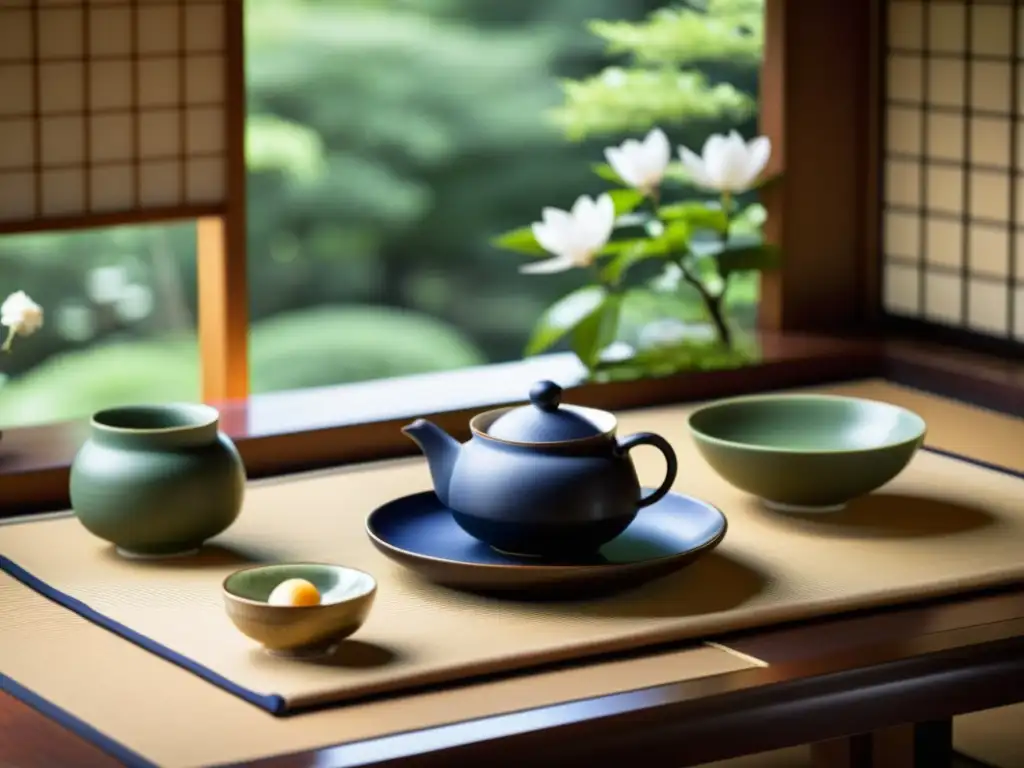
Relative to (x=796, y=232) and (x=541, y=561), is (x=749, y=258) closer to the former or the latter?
(x=796, y=232)

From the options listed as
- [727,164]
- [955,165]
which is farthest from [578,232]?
[955,165]

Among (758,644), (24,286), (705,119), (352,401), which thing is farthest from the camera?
(705,119)

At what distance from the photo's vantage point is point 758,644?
7.04 feet

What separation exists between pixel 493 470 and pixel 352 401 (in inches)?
38.9

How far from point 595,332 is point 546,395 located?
1.15 metres

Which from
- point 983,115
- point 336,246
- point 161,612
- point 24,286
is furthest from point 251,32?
point 161,612

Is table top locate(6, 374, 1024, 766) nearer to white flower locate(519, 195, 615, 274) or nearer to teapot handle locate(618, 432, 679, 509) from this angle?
teapot handle locate(618, 432, 679, 509)

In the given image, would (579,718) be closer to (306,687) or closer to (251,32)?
(306,687)

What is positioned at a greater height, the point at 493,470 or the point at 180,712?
the point at 493,470

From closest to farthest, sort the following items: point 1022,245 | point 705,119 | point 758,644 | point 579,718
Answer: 1. point 579,718
2. point 758,644
3. point 1022,245
4. point 705,119

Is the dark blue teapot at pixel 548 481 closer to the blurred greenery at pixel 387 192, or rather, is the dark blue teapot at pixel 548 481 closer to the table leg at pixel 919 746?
the table leg at pixel 919 746

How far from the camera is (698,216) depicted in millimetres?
3557

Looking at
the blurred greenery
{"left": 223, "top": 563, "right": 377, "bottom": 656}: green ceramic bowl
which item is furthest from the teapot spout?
the blurred greenery

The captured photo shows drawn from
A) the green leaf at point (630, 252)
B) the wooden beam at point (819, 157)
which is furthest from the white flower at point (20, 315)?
the wooden beam at point (819, 157)
